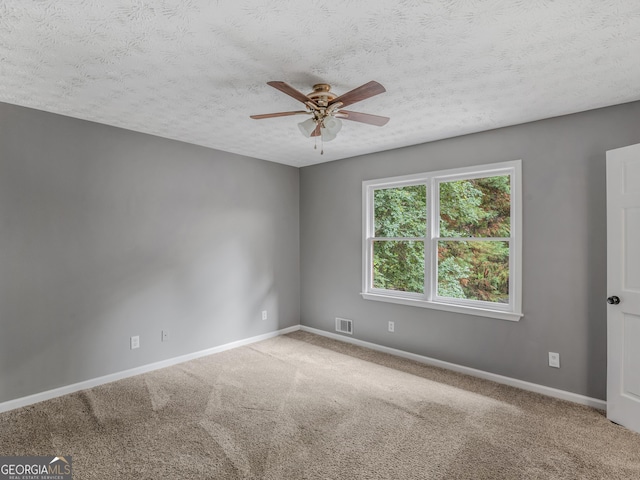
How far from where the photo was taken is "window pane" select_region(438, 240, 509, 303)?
349 centimetres

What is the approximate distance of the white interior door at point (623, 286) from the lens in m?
2.50

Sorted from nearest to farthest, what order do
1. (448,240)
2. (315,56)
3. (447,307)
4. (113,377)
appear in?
(315,56) → (113,377) → (447,307) → (448,240)

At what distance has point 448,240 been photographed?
12.6 ft

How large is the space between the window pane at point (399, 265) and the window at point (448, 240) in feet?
0.04

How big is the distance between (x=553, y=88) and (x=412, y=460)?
2.66 metres

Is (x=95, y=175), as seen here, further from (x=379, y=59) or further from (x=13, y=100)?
(x=379, y=59)

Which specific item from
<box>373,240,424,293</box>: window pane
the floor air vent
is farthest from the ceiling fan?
the floor air vent

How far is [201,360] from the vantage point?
12.9 ft

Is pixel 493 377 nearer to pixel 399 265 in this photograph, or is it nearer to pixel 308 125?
pixel 399 265

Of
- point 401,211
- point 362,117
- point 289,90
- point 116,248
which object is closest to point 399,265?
point 401,211

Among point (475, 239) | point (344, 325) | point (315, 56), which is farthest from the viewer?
point (344, 325)

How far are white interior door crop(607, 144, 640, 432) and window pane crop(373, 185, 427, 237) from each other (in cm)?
171

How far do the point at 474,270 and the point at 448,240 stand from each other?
406mm

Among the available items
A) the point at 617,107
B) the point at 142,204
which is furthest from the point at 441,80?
the point at 142,204
